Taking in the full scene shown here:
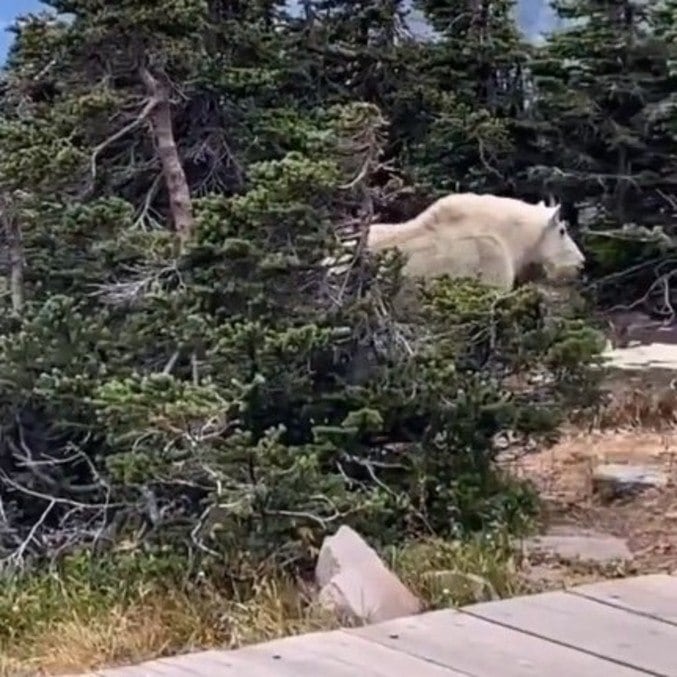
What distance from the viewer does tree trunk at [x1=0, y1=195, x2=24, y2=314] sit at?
421cm

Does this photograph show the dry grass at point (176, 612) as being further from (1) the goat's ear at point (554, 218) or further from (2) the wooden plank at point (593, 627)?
(1) the goat's ear at point (554, 218)

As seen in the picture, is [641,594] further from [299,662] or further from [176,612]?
[176,612]

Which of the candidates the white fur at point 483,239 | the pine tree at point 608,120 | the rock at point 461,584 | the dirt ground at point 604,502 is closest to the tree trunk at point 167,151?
the white fur at point 483,239

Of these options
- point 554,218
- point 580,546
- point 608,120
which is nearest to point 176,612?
point 580,546

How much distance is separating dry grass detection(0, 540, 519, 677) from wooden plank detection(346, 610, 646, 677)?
204 millimetres

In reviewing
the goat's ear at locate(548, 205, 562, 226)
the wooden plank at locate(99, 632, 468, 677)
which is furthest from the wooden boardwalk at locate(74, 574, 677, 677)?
the goat's ear at locate(548, 205, 562, 226)

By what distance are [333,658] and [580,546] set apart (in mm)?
1413

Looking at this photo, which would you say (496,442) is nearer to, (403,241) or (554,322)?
(554,322)

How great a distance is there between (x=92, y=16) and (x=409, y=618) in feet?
7.59

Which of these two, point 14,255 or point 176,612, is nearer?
point 176,612

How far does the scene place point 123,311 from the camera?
408cm

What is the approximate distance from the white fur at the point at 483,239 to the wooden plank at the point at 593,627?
2403 mm

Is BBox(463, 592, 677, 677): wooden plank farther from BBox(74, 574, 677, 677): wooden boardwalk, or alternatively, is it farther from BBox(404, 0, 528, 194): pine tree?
BBox(404, 0, 528, 194): pine tree

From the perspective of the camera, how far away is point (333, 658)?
2.60 metres
